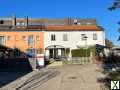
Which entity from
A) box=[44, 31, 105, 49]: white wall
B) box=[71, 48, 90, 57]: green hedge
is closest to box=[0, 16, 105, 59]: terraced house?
box=[44, 31, 105, 49]: white wall

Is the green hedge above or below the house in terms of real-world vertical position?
below

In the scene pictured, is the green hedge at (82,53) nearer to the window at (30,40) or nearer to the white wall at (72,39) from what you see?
the white wall at (72,39)

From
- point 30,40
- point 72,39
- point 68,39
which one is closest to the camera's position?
point 68,39

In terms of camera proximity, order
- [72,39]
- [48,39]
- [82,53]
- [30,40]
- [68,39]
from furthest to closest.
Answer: [30,40] → [72,39] → [68,39] → [48,39] → [82,53]

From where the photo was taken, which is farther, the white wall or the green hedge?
the white wall

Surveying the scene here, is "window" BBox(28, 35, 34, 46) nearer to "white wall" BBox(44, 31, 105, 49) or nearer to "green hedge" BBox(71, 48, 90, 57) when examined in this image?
"white wall" BBox(44, 31, 105, 49)

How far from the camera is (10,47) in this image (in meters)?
74.1

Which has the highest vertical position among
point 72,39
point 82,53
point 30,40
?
point 72,39

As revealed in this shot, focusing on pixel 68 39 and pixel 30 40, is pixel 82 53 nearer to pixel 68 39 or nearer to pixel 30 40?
pixel 68 39

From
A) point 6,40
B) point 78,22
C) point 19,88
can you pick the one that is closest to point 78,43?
point 6,40

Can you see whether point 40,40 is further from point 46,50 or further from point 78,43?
point 78,43

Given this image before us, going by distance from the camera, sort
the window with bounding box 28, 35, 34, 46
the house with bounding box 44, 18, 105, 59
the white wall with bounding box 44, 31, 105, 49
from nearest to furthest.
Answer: the house with bounding box 44, 18, 105, 59 → the white wall with bounding box 44, 31, 105, 49 → the window with bounding box 28, 35, 34, 46

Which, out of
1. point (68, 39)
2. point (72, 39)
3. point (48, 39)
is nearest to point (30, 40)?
point (48, 39)

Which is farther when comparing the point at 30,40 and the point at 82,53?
the point at 30,40
